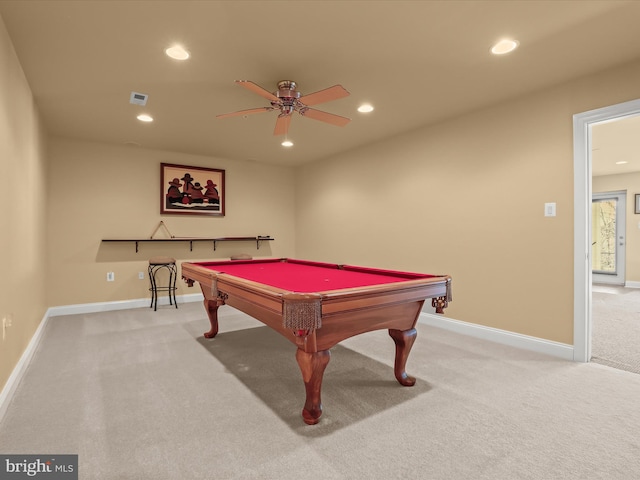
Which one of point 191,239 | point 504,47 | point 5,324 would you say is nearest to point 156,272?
point 191,239

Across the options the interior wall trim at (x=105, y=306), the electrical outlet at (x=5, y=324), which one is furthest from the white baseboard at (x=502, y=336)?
the electrical outlet at (x=5, y=324)

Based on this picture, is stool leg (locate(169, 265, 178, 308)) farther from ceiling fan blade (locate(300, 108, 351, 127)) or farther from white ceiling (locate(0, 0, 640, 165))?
ceiling fan blade (locate(300, 108, 351, 127))

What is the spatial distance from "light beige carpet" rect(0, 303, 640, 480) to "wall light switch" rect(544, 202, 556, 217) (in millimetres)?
1238

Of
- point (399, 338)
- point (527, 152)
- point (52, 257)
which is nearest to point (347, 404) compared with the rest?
point (399, 338)

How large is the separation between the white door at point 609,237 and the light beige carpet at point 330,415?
19.1 ft

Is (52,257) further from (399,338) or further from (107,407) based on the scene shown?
(399,338)

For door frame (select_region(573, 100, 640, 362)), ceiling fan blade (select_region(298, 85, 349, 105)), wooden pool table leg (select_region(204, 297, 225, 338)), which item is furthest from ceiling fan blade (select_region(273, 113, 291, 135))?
door frame (select_region(573, 100, 640, 362))

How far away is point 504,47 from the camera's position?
235 cm

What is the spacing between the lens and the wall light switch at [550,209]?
2934mm

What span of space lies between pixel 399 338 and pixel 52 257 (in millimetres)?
4566

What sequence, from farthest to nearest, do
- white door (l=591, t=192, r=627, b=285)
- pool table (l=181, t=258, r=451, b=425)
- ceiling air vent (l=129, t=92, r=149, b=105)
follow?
white door (l=591, t=192, r=627, b=285) < ceiling air vent (l=129, t=92, r=149, b=105) < pool table (l=181, t=258, r=451, b=425)

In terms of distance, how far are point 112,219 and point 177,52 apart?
3240mm

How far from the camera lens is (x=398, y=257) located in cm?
437

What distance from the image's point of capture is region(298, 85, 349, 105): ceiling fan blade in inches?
91.9
